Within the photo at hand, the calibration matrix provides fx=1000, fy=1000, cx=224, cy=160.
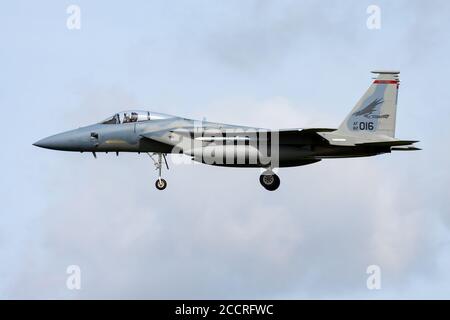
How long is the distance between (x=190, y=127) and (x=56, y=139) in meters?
4.68

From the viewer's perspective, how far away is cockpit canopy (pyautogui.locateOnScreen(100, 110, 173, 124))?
3394 centimetres

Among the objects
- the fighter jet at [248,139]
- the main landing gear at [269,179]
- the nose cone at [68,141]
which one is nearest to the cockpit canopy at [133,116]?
the fighter jet at [248,139]

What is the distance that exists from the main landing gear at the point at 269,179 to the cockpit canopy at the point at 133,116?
3878mm

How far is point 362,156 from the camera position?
33250 millimetres

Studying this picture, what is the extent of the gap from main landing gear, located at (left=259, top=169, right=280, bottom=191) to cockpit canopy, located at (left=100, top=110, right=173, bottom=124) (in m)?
3.88

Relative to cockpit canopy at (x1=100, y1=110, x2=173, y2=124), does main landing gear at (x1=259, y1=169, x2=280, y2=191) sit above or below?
below

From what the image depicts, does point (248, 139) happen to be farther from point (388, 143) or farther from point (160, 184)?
point (388, 143)

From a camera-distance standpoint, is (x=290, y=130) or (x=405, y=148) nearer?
(x=290, y=130)

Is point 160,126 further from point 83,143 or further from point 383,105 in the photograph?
point 383,105

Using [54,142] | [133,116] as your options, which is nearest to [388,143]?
[133,116]

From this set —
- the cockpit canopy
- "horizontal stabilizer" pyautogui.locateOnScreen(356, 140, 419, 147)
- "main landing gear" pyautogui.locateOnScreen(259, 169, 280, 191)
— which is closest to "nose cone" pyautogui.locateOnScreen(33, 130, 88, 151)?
the cockpit canopy

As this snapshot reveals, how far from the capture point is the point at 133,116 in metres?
34.0

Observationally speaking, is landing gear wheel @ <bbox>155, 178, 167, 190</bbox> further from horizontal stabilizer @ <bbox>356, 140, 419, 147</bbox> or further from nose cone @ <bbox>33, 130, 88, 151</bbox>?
horizontal stabilizer @ <bbox>356, 140, 419, 147</bbox>

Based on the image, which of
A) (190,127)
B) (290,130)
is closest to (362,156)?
Result: (290,130)
